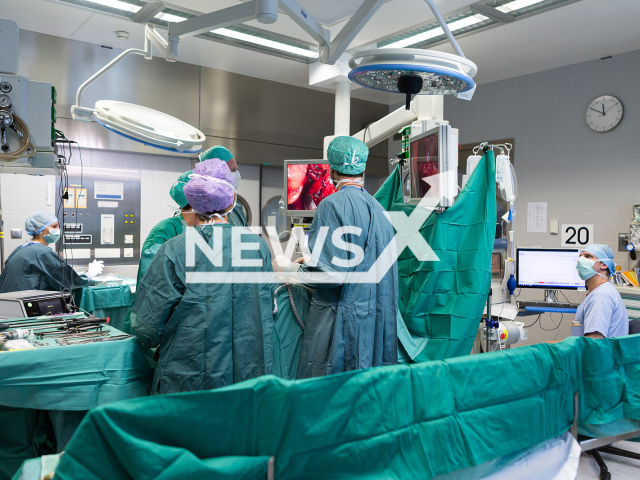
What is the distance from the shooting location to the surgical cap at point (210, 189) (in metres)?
2.00

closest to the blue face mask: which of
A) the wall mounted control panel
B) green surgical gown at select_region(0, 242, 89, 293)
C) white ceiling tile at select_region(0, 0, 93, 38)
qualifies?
green surgical gown at select_region(0, 242, 89, 293)

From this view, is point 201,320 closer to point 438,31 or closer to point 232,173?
point 232,173

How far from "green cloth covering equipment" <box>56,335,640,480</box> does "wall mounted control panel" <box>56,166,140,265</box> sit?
3784mm

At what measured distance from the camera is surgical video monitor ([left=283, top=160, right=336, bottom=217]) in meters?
3.44

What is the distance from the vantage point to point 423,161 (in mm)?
2438

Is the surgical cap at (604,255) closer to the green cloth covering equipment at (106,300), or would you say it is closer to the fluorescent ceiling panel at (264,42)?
the fluorescent ceiling panel at (264,42)

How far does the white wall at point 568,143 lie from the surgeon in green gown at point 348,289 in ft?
11.1

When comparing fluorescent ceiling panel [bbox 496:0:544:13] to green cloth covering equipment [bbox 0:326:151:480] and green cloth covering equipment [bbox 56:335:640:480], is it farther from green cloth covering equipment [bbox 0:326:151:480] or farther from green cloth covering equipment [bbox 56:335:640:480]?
green cloth covering equipment [bbox 0:326:151:480]

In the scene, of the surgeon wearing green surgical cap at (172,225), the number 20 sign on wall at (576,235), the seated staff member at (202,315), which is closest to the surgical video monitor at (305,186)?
the surgeon wearing green surgical cap at (172,225)

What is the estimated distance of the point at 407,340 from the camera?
241cm

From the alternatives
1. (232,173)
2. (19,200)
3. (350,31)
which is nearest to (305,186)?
(232,173)

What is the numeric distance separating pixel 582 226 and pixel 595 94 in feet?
4.11

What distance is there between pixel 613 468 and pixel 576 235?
2792 mm

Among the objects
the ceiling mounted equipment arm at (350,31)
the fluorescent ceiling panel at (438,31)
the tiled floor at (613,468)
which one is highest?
the fluorescent ceiling panel at (438,31)
